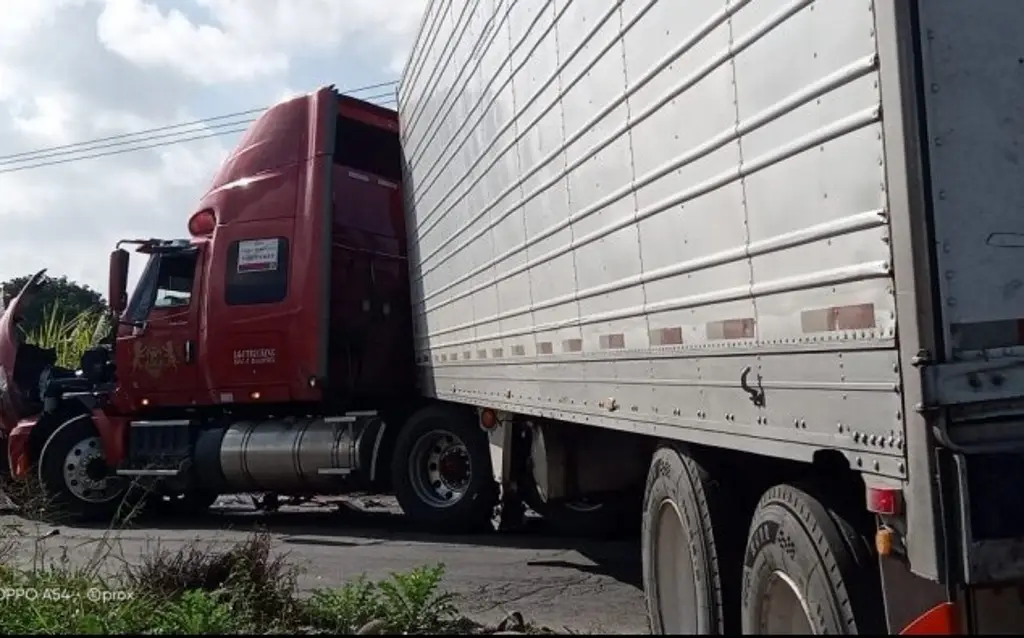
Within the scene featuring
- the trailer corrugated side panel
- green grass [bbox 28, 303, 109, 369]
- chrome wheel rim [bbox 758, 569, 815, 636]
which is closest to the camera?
the trailer corrugated side panel

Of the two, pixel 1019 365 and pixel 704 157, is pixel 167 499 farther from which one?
pixel 1019 365

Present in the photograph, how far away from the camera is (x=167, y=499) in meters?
12.2

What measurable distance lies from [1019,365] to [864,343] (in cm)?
37

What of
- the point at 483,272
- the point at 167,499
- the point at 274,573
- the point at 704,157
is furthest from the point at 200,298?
the point at 704,157

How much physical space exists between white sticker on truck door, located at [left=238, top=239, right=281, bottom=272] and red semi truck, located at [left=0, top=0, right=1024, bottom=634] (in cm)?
155

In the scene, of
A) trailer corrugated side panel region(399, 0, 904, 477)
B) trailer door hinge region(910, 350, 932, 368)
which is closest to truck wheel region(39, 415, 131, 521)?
trailer corrugated side panel region(399, 0, 904, 477)

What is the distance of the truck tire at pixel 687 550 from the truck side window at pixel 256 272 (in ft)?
21.2

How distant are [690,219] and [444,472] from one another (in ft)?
21.8

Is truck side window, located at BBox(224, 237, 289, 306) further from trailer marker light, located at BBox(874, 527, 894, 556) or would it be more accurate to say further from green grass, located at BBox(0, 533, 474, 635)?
trailer marker light, located at BBox(874, 527, 894, 556)

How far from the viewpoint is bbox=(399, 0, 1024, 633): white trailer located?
2645 mm

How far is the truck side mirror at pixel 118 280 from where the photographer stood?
11.2 m

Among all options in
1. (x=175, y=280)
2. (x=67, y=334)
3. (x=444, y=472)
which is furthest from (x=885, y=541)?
(x=67, y=334)

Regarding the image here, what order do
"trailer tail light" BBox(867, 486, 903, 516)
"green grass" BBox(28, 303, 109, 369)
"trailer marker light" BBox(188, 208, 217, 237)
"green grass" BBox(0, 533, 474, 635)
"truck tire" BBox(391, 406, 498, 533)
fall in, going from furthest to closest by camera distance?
"green grass" BBox(28, 303, 109, 369) → "trailer marker light" BBox(188, 208, 217, 237) → "truck tire" BBox(391, 406, 498, 533) → "green grass" BBox(0, 533, 474, 635) → "trailer tail light" BBox(867, 486, 903, 516)

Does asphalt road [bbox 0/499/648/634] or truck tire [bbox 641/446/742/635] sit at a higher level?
truck tire [bbox 641/446/742/635]
